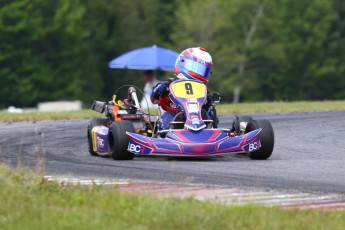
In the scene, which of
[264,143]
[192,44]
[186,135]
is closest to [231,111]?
[264,143]

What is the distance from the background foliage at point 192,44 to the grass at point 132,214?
4681 cm

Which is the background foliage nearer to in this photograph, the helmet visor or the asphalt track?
the asphalt track

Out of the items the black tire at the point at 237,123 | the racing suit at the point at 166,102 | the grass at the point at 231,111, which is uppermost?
the racing suit at the point at 166,102

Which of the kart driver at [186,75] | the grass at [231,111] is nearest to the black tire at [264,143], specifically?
the kart driver at [186,75]

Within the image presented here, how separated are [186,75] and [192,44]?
150 ft

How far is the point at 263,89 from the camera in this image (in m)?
63.5

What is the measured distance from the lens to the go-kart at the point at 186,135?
36.1 ft

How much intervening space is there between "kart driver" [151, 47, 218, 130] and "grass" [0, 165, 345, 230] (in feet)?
13.3

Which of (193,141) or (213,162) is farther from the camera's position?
(193,141)

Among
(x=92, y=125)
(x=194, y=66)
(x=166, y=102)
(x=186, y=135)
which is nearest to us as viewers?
(x=186, y=135)

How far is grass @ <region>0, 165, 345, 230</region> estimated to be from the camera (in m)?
6.84

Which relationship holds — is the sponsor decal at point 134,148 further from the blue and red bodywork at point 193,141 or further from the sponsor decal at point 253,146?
the sponsor decal at point 253,146

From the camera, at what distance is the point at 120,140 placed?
11.0m

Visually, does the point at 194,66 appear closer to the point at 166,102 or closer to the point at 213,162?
the point at 166,102
